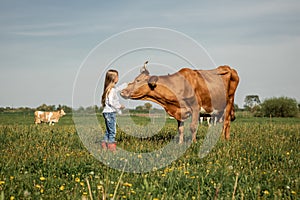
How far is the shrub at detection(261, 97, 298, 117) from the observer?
238ft

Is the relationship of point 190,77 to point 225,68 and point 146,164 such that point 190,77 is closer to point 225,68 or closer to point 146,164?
point 225,68

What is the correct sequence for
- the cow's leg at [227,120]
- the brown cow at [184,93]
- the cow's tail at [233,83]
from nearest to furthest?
the brown cow at [184,93]
the cow's leg at [227,120]
the cow's tail at [233,83]

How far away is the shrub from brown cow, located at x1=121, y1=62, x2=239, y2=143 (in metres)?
63.7

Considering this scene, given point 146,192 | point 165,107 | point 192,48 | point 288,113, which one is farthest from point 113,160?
point 288,113

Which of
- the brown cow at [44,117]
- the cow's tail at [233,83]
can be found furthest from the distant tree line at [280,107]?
the cow's tail at [233,83]

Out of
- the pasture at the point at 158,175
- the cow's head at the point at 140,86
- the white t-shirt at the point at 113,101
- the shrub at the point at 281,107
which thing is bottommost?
the pasture at the point at 158,175

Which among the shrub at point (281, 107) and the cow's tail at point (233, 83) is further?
the shrub at point (281, 107)

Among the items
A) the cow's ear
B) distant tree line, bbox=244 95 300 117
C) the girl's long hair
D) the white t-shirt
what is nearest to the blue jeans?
the white t-shirt

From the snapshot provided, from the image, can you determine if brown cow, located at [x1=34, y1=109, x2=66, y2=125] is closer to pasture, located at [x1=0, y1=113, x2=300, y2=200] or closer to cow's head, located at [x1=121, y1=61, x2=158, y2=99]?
pasture, located at [x1=0, y1=113, x2=300, y2=200]

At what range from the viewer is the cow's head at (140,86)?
9.77m

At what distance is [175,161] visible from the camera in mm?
7805

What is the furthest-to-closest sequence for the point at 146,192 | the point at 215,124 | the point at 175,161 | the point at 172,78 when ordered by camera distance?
the point at 215,124 < the point at 172,78 < the point at 175,161 < the point at 146,192

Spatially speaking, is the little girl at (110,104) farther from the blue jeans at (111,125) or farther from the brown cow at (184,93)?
the brown cow at (184,93)

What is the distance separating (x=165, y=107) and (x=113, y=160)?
3407 mm
